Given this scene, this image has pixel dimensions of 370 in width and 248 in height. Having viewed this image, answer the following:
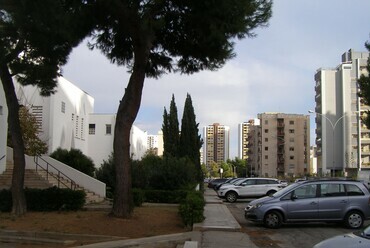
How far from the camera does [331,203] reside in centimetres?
1623

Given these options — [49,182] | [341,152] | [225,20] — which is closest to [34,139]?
[49,182]

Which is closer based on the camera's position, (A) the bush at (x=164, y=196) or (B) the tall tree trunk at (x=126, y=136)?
(B) the tall tree trunk at (x=126, y=136)

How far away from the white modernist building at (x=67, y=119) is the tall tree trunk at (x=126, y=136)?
11442 millimetres

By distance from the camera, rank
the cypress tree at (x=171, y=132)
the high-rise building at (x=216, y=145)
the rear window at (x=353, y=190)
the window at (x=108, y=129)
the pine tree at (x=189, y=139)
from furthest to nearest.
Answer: the high-rise building at (x=216, y=145)
the window at (x=108, y=129)
the cypress tree at (x=171, y=132)
the pine tree at (x=189, y=139)
the rear window at (x=353, y=190)

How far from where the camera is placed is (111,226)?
1502 cm

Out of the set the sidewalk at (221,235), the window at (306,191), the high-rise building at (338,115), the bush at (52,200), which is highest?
the high-rise building at (338,115)

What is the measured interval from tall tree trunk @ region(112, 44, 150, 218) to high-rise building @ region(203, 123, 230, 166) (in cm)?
16787

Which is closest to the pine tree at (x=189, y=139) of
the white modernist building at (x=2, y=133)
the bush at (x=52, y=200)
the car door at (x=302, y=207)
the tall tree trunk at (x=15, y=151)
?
the white modernist building at (x=2, y=133)

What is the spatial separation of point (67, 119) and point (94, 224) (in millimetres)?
24661

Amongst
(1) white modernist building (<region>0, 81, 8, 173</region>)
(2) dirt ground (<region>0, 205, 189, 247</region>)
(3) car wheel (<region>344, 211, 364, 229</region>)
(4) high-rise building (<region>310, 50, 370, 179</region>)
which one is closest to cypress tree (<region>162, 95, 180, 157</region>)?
(1) white modernist building (<region>0, 81, 8, 173</region>)

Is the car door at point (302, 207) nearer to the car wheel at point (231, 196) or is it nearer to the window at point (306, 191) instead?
the window at point (306, 191)

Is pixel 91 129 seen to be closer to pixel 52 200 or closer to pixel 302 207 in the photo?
pixel 52 200

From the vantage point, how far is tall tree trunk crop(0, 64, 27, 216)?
672 inches

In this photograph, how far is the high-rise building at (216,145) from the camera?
185 m
